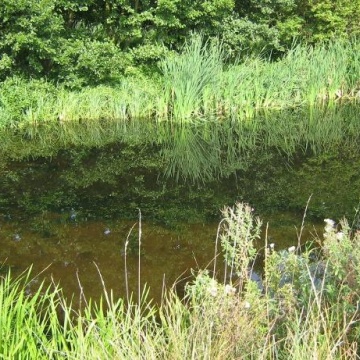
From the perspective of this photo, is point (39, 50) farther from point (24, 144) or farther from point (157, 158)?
point (157, 158)

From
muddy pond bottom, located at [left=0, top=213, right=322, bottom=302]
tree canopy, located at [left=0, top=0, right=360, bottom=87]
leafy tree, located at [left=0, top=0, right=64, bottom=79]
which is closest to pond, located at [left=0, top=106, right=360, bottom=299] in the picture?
muddy pond bottom, located at [left=0, top=213, right=322, bottom=302]

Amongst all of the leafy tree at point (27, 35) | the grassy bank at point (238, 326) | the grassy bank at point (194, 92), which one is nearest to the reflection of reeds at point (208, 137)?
the grassy bank at point (194, 92)

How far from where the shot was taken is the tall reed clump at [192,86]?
40.0 ft

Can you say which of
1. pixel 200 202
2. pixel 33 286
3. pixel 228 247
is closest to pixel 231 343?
pixel 228 247

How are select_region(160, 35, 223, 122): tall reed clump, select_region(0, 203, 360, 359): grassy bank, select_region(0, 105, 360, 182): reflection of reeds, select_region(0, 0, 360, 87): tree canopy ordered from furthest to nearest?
1. select_region(0, 0, 360, 87): tree canopy
2. select_region(160, 35, 223, 122): tall reed clump
3. select_region(0, 105, 360, 182): reflection of reeds
4. select_region(0, 203, 360, 359): grassy bank

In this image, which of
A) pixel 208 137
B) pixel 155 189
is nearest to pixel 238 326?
pixel 155 189

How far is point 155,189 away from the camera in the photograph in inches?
280

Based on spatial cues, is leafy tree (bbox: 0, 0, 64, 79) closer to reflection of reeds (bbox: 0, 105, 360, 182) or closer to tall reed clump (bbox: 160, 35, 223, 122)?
reflection of reeds (bbox: 0, 105, 360, 182)

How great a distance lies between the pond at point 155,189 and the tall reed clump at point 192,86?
0.70 meters

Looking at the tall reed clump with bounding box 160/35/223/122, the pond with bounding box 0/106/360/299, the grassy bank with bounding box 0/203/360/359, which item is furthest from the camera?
the tall reed clump with bounding box 160/35/223/122

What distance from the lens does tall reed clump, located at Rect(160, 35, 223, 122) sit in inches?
480

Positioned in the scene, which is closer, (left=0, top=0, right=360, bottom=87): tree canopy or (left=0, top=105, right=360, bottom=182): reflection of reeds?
(left=0, top=105, right=360, bottom=182): reflection of reeds

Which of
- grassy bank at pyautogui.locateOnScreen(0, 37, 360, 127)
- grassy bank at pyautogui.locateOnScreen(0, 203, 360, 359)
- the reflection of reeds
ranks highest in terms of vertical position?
grassy bank at pyautogui.locateOnScreen(0, 37, 360, 127)

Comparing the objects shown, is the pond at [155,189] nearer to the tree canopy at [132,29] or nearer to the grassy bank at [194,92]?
the grassy bank at [194,92]
